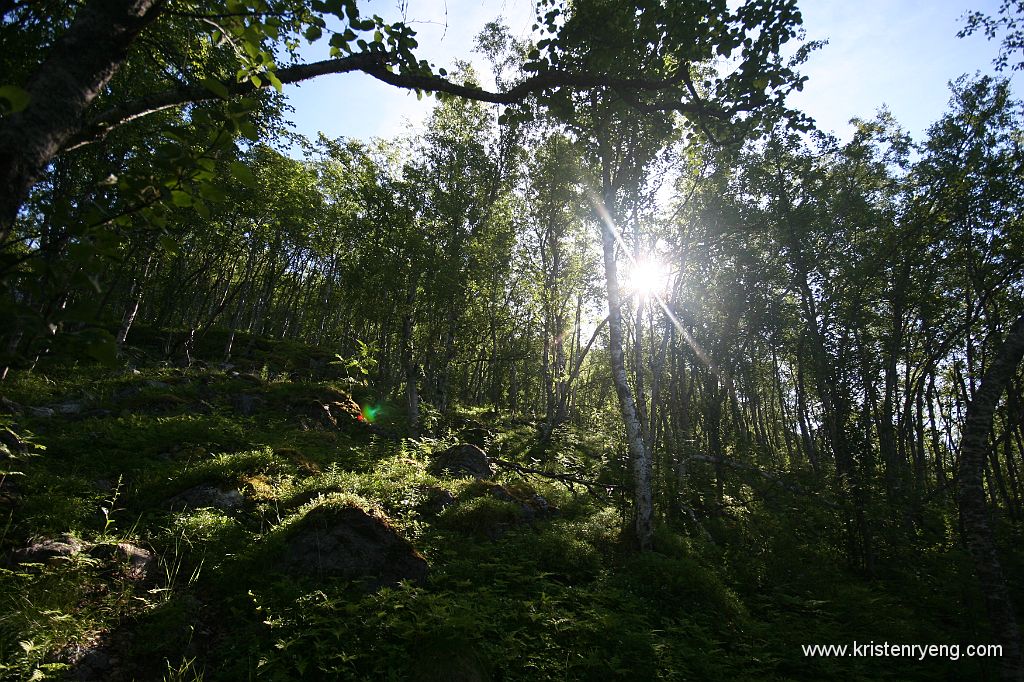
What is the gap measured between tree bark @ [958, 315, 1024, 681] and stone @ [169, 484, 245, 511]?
11.8 metres

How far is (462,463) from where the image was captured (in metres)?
13.2

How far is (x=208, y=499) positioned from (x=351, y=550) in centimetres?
329

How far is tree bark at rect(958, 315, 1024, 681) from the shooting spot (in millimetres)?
6156

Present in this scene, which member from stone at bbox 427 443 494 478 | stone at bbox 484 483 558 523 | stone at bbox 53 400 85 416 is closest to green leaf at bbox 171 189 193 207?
stone at bbox 484 483 558 523

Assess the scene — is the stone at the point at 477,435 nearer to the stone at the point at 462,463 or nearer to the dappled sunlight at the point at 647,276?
the stone at the point at 462,463

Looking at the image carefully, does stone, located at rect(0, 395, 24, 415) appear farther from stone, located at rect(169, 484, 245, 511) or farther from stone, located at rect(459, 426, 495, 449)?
stone, located at rect(459, 426, 495, 449)

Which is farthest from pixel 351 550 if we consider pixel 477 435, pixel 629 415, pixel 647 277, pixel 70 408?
pixel 647 277

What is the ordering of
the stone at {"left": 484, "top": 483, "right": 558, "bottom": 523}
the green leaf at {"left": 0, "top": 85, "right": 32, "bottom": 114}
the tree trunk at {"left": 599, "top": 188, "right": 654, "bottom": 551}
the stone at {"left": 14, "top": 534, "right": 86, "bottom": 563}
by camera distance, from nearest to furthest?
the green leaf at {"left": 0, "top": 85, "right": 32, "bottom": 114} < the stone at {"left": 14, "top": 534, "right": 86, "bottom": 563} < the tree trunk at {"left": 599, "top": 188, "right": 654, "bottom": 551} < the stone at {"left": 484, "top": 483, "right": 558, "bottom": 523}

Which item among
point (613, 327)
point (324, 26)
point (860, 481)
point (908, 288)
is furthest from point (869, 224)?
point (324, 26)

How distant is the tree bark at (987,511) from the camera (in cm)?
616

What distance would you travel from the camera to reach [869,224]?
17.2 metres

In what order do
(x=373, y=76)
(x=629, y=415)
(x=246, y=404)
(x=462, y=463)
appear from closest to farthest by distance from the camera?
1. (x=373, y=76)
2. (x=629, y=415)
3. (x=462, y=463)
4. (x=246, y=404)

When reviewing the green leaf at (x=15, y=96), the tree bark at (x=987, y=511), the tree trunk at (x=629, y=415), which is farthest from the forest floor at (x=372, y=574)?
the green leaf at (x=15, y=96)

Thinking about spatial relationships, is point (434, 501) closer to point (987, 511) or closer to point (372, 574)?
point (372, 574)
